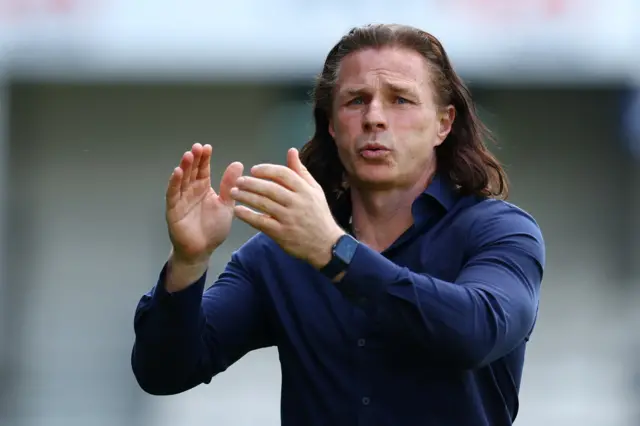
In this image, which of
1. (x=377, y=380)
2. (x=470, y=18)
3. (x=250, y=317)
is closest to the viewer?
(x=377, y=380)

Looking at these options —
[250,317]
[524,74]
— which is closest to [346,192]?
[250,317]

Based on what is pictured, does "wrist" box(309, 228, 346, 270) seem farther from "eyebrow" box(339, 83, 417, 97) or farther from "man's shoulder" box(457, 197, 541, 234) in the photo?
"eyebrow" box(339, 83, 417, 97)

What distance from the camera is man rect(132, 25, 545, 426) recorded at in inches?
110

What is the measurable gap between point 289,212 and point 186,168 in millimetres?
412

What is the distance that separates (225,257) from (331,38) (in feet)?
7.08

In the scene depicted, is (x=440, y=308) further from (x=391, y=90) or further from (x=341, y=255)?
(x=391, y=90)

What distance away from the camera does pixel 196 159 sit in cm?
309

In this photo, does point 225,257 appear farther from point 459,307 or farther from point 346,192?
point 459,307

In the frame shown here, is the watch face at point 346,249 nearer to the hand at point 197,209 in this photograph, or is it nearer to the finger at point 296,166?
the finger at point 296,166

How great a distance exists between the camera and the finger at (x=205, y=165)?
309 cm

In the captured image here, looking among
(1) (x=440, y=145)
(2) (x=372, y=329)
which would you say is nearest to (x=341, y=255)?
(2) (x=372, y=329)

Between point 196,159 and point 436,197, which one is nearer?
point 196,159

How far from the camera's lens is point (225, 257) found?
37.9 feet

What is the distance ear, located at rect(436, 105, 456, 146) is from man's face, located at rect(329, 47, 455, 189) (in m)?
0.07
